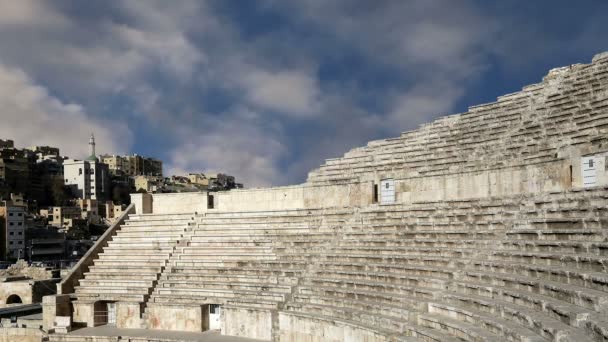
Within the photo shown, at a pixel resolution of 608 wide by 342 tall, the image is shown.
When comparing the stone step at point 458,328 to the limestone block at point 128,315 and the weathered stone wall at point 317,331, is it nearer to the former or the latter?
the weathered stone wall at point 317,331

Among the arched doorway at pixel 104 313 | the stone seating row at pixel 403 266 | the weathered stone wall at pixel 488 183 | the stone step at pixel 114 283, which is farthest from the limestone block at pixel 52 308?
the weathered stone wall at pixel 488 183

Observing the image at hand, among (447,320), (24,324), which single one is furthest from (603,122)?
(24,324)

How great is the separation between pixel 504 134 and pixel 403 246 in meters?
5.83

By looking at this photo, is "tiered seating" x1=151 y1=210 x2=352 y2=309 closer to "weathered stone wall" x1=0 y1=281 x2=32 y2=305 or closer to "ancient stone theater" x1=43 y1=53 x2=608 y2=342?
"ancient stone theater" x1=43 y1=53 x2=608 y2=342

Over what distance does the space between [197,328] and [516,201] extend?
386 inches

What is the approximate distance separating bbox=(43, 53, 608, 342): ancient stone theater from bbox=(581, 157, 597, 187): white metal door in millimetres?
26

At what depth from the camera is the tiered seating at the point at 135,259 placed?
19469 mm

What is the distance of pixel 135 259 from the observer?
67.8 ft


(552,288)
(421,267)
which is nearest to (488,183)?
(421,267)

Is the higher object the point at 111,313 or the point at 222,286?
the point at 222,286

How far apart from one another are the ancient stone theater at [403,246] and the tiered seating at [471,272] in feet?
0.13

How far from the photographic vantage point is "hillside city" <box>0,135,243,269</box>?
6600 cm

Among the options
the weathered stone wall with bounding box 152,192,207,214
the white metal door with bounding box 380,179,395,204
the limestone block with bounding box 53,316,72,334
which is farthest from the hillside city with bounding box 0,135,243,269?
the white metal door with bounding box 380,179,395,204

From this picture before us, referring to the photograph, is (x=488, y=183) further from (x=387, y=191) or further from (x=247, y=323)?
(x=247, y=323)
